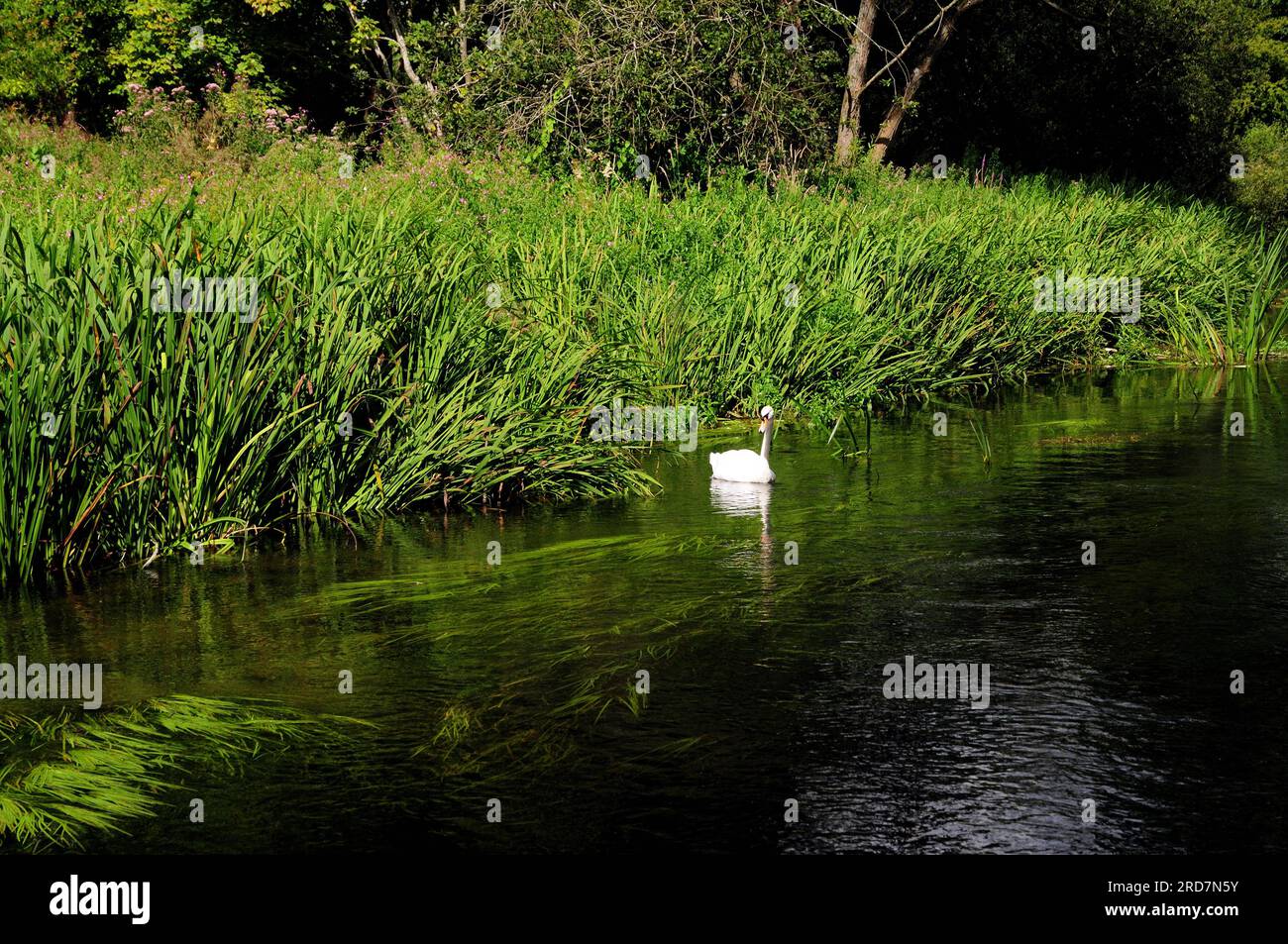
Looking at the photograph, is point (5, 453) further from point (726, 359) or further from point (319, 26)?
point (319, 26)

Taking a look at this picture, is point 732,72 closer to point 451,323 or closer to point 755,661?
point 451,323

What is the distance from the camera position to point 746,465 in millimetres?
9930

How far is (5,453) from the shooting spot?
735cm

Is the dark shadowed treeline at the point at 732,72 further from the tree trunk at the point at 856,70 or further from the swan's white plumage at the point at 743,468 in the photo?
the swan's white plumage at the point at 743,468

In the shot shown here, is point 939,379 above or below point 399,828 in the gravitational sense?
above

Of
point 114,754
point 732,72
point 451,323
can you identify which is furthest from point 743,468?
point 732,72

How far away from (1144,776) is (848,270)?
9.26 m

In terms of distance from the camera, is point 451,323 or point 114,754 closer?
point 114,754

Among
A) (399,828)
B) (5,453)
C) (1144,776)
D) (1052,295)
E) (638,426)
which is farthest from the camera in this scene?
(1052,295)

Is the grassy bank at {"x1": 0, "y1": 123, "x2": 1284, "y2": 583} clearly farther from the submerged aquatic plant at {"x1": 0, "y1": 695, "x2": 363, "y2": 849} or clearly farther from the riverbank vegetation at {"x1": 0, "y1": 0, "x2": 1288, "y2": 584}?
the submerged aquatic plant at {"x1": 0, "y1": 695, "x2": 363, "y2": 849}

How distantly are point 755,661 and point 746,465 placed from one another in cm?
366

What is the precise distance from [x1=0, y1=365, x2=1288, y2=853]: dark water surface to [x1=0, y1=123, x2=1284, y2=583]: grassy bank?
0.45 m

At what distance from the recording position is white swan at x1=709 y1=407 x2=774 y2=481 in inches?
391
